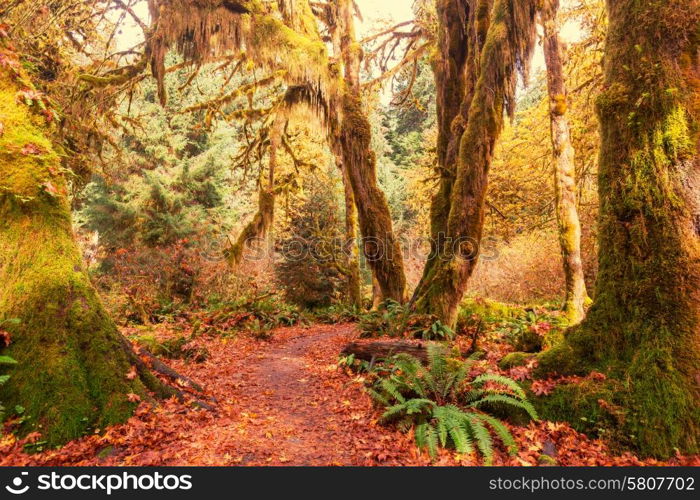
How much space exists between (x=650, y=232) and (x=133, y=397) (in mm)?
5230

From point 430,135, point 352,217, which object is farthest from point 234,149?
point 430,135

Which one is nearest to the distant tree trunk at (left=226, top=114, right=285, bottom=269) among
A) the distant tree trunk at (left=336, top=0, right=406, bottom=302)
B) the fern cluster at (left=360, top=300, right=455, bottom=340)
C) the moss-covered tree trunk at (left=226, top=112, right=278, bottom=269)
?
the moss-covered tree trunk at (left=226, top=112, right=278, bottom=269)

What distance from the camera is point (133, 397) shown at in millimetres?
3855

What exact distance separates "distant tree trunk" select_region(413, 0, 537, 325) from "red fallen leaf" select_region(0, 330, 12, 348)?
20.4 feet

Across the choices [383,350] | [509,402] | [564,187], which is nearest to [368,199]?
[564,187]

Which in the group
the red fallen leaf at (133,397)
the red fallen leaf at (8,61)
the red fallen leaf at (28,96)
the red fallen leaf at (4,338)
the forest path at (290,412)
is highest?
the red fallen leaf at (8,61)

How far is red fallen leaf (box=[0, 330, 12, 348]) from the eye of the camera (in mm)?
3639

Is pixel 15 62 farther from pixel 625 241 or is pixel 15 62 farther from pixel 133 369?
pixel 625 241

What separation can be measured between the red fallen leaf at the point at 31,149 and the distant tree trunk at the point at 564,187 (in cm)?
926

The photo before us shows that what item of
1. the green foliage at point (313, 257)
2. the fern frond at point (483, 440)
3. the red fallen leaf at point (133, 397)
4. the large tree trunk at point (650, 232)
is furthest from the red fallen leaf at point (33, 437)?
the green foliage at point (313, 257)

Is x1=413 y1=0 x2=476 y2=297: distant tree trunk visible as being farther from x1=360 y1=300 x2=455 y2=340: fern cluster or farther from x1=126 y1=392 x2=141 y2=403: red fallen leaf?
x1=126 y1=392 x2=141 y2=403: red fallen leaf

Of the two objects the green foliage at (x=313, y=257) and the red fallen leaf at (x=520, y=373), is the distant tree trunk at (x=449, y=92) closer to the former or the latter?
the red fallen leaf at (x=520, y=373)

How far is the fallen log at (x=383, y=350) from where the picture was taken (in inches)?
219

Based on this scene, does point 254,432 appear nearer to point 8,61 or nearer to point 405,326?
point 405,326
